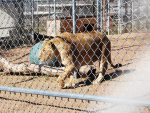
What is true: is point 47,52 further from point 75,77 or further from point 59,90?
point 75,77

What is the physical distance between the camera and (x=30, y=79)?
796cm

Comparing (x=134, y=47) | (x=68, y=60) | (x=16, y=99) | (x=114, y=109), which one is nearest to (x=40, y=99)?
(x=16, y=99)

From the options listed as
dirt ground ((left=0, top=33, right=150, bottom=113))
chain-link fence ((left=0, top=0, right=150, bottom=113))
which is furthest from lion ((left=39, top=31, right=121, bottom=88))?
dirt ground ((left=0, top=33, right=150, bottom=113))

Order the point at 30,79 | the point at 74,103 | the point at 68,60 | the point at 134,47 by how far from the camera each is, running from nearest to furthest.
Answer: the point at 74,103
the point at 68,60
the point at 30,79
the point at 134,47

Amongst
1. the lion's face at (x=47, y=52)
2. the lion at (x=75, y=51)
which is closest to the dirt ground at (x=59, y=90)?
the lion at (x=75, y=51)

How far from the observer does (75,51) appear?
23.0 ft

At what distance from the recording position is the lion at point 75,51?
685 cm

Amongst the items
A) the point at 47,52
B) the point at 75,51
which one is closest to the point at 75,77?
the point at 75,51

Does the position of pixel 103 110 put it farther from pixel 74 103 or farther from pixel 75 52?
pixel 75 52

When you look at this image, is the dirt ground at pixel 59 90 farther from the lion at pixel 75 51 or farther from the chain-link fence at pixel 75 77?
the lion at pixel 75 51

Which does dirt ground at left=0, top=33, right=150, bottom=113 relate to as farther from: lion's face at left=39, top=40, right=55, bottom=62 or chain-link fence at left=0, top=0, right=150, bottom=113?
lion's face at left=39, top=40, right=55, bottom=62

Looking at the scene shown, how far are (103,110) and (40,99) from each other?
4.37ft

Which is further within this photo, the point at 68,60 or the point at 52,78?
the point at 52,78

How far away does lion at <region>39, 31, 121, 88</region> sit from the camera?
6.85 meters
